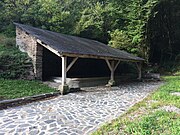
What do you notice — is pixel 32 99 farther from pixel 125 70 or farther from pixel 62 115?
pixel 125 70

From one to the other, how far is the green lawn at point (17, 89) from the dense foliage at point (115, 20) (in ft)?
30.3

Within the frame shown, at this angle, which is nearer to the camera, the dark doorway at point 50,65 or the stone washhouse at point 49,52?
the stone washhouse at point 49,52

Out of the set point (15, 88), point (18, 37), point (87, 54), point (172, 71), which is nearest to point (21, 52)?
point (18, 37)

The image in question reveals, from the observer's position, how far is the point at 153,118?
15.8 ft

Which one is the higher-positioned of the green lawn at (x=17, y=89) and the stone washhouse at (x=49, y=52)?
the stone washhouse at (x=49, y=52)

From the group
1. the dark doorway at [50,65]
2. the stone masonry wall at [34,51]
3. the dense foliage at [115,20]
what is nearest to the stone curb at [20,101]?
the stone masonry wall at [34,51]

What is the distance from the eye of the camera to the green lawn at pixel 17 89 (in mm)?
7049

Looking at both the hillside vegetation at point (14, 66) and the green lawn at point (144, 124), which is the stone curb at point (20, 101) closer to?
the hillside vegetation at point (14, 66)

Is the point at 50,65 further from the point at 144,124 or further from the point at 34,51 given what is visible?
the point at 144,124

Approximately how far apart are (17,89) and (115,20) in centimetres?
1602

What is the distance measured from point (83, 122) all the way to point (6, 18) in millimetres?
15847

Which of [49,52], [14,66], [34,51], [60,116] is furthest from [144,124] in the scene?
[49,52]

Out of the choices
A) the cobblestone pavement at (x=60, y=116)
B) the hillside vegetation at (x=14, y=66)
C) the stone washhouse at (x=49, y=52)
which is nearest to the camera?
the cobblestone pavement at (x=60, y=116)

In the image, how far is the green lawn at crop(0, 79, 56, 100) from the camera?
7.05 meters
